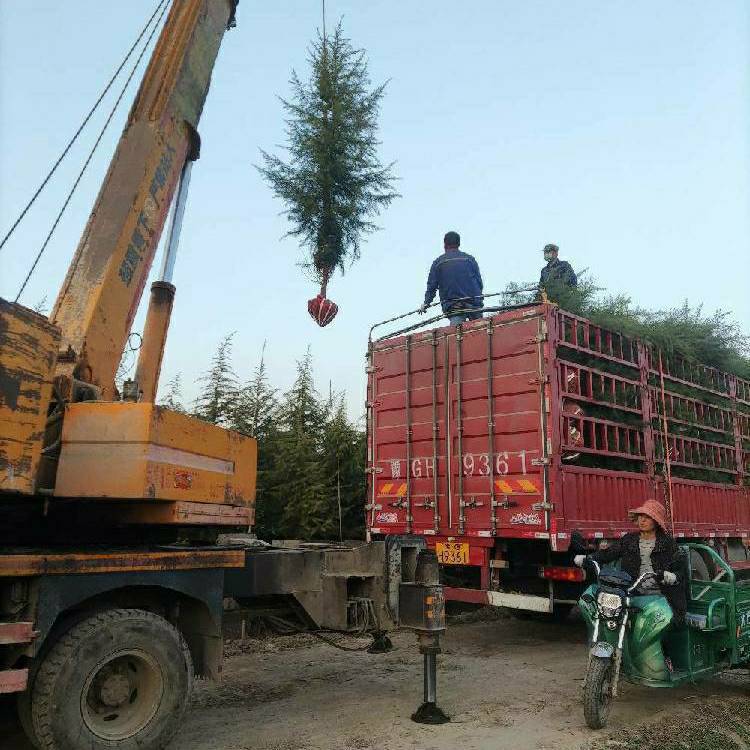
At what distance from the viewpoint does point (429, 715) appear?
16.2 feet

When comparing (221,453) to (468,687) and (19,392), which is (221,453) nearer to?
(19,392)

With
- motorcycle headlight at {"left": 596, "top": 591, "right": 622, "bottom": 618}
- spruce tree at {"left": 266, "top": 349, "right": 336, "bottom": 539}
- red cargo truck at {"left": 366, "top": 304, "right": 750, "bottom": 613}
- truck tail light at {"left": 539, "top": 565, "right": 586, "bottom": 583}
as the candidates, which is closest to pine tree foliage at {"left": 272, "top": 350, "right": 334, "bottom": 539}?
spruce tree at {"left": 266, "top": 349, "right": 336, "bottom": 539}

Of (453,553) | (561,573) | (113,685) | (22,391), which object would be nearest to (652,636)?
(561,573)

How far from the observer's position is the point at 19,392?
140 inches

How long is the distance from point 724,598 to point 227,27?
6358 millimetres

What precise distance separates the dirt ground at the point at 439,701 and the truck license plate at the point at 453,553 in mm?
912

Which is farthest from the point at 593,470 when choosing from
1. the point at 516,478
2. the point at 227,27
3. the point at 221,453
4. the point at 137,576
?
the point at 227,27

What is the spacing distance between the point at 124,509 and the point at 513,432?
419cm

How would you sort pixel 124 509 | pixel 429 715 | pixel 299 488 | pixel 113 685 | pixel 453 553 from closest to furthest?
pixel 113 685 < pixel 124 509 < pixel 429 715 < pixel 453 553 < pixel 299 488

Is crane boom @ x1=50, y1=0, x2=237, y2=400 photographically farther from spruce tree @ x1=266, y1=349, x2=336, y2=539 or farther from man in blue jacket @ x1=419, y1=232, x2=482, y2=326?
spruce tree @ x1=266, y1=349, x2=336, y2=539

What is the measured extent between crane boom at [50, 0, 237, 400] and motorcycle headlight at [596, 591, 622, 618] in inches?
147

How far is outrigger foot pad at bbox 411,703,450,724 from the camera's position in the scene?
4.89 metres

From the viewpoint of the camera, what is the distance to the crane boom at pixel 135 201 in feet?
15.3

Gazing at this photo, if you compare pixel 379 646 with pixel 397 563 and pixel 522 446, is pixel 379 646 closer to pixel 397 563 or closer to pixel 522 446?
pixel 397 563
